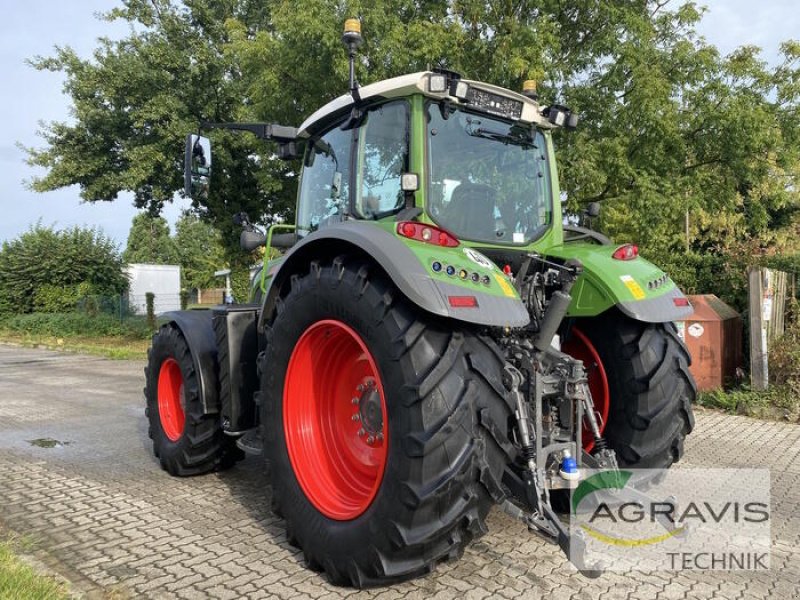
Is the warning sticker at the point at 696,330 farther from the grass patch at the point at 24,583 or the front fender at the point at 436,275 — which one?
the grass patch at the point at 24,583

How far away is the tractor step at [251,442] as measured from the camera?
12.0 ft

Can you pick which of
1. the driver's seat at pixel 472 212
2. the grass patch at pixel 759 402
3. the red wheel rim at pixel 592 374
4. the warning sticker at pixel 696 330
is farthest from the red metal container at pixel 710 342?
the driver's seat at pixel 472 212

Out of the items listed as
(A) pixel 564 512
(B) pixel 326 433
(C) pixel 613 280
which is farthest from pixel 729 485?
(B) pixel 326 433

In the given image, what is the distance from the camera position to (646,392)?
3.36m

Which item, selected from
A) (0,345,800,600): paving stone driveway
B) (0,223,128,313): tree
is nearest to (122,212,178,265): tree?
(0,223,128,313): tree

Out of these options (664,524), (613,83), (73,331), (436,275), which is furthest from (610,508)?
(73,331)

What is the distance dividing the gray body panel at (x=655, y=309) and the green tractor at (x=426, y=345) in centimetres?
1

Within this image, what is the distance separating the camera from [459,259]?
8.68ft

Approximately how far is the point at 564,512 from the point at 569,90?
711 centimetres

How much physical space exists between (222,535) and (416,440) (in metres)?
1.68

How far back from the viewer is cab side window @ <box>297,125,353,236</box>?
372 cm

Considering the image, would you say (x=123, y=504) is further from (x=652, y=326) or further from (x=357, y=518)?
(x=652, y=326)

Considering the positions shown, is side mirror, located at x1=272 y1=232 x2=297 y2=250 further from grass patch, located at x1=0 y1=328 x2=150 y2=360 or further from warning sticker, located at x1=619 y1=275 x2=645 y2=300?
grass patch, located at x1=0 y1=328 x2=150 y2=360

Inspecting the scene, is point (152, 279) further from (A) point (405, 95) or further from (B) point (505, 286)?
(B) point (505, 286)
